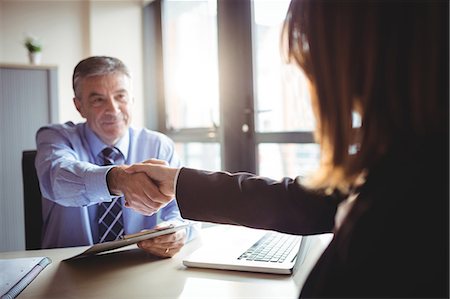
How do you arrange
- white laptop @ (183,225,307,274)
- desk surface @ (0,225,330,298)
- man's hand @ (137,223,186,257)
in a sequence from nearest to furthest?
desk surface @ (0,225,330,298) < white laptop @ (183,225,307,274) < man's hand @ (137,223,186,257)

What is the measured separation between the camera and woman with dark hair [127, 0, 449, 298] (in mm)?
558

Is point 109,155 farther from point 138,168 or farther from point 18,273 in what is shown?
point 18,273

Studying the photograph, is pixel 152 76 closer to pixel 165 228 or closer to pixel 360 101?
pixel 165 228

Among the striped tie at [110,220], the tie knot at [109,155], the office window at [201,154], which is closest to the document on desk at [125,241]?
the striped tie at [110,220]

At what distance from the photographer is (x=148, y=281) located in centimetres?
108

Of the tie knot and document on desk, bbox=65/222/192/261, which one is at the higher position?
the tie knot

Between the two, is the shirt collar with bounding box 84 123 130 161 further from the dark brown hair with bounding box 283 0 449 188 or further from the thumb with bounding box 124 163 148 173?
the dark brown hair with bounding box 283 0 449 188

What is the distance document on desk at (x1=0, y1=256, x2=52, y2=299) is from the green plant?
6.69 feet

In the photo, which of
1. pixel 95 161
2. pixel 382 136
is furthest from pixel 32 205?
pixel 382 136

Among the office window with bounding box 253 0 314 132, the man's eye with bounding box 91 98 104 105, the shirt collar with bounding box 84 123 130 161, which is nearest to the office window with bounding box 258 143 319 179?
the office window with bounding box 253 0 314 132

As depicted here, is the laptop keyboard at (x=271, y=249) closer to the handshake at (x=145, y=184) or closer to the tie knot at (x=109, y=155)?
the handshake at (x=145, y=184)

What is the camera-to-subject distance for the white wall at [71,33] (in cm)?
316

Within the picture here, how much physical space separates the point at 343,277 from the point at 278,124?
75.4 inches

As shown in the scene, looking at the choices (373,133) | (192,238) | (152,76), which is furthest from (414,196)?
(152,76)
